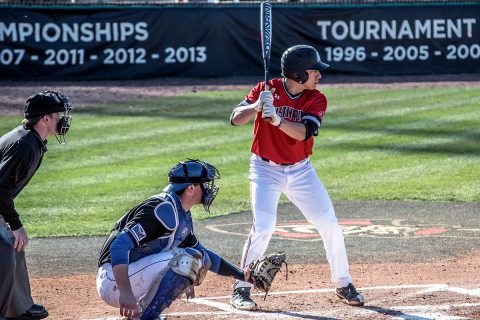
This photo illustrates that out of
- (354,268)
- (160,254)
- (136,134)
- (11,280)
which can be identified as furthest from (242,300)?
(136,134)

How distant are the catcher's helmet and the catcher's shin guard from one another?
75.9 inches

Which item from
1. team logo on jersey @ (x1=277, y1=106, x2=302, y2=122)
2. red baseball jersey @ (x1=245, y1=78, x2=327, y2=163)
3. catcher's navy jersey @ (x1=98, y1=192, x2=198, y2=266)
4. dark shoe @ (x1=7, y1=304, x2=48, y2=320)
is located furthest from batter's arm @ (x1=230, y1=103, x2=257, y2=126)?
dark shoe @ (x1=7, y1=304, x2=48, y2=320)

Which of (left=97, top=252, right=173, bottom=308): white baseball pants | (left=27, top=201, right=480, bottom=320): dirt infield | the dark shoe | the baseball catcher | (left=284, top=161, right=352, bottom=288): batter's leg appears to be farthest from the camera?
(left=284, top=161, right=352, bottom=288): batter's leg

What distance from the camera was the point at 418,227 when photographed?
10.0m

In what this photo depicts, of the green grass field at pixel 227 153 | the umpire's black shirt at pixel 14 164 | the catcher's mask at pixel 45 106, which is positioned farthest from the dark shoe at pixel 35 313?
the green grass field at pixel 227 153

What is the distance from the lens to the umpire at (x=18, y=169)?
6074 mm

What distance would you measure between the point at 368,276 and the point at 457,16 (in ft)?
46.7

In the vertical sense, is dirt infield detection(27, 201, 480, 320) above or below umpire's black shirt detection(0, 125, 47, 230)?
below

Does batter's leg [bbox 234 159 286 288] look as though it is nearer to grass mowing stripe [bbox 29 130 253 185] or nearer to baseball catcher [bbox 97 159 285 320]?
baseball catcher [bbox 97 159 285 320]

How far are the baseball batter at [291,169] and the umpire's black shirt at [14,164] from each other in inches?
61.0

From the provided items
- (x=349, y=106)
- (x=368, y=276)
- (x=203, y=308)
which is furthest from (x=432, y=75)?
(x=203, y=308)

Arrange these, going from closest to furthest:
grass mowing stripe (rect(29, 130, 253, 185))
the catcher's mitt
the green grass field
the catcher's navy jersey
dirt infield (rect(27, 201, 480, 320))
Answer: the catcher's navy jersey < the catcher's mitt < dirt infield (rect(27, 201, 480, 320)) < the green grass field < grass mowing stripe (rect(29, 130, 253, 185))

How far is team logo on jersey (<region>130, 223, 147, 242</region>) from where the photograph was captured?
5.75 meters

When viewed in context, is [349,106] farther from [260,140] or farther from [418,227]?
[260,140]
